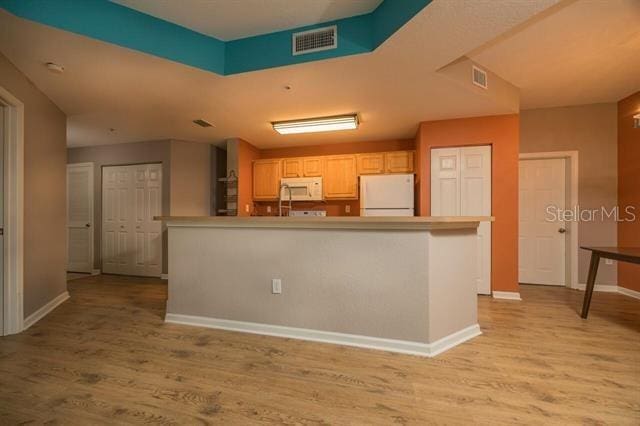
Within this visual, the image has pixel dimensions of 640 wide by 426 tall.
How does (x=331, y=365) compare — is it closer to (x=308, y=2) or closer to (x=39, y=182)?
(x=308, y=2)

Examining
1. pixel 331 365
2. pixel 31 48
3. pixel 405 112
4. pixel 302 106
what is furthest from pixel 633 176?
pixel 31 48

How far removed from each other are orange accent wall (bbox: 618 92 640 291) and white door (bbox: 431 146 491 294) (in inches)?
77.7

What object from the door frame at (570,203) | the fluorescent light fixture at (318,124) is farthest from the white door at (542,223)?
the fluorescent light fixture at (318,124)

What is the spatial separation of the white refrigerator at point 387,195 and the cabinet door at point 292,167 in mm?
1211

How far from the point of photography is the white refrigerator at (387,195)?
14.4 ft

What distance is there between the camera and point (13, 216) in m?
2.67

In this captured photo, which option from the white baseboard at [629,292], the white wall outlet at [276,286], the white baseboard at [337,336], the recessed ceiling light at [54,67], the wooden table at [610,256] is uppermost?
the recessed ceiling light at [54,67]

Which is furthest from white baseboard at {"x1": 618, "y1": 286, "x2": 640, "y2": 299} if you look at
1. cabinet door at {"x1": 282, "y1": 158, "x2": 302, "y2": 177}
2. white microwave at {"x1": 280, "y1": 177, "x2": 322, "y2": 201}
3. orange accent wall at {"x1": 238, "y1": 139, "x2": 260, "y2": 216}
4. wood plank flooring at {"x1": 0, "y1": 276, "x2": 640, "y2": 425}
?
orange accent wall at {"x1": 238, "y1": 139, "x2": 260, "y2": 216}

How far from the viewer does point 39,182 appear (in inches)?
123

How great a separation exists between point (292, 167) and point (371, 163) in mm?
1420

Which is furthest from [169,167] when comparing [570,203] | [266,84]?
[570,203]

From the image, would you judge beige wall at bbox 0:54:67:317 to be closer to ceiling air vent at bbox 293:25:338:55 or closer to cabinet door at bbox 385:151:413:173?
ceiling air vent at bbox 293:25:338:55

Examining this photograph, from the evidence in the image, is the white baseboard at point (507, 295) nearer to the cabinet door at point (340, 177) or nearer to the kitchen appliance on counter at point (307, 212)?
the cabinet door at point (340, 177)

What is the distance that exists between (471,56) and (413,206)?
81.7 inches
